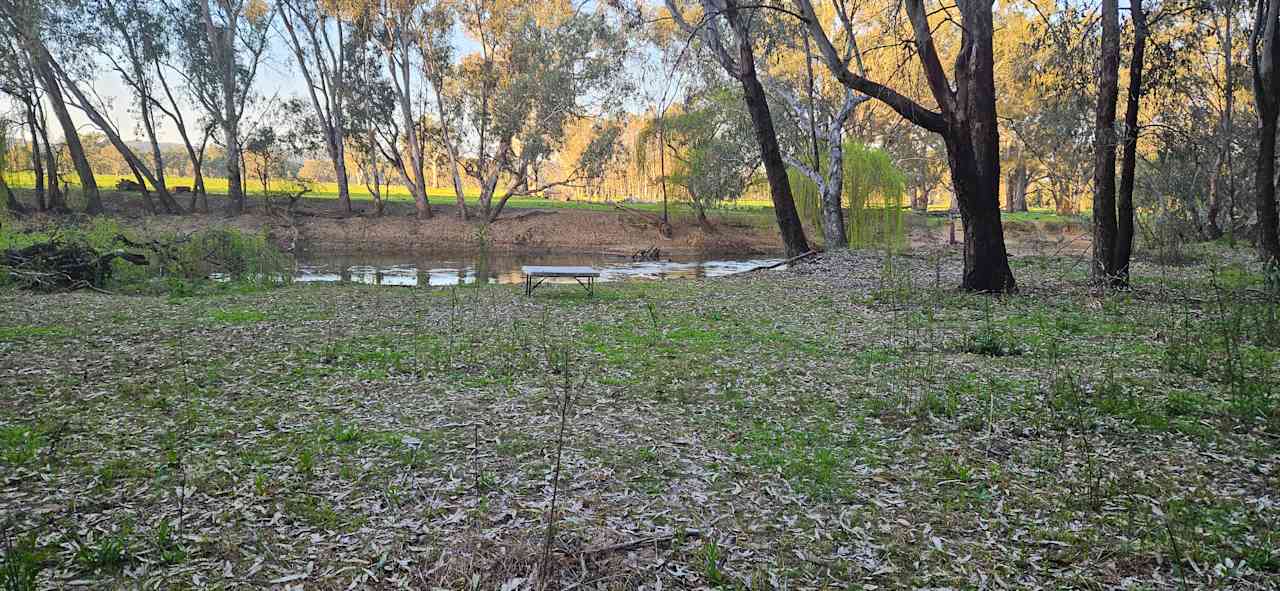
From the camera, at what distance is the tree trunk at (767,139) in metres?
19.1

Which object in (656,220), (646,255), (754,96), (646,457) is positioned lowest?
(646,457)

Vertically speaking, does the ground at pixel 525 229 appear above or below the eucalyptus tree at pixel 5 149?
below

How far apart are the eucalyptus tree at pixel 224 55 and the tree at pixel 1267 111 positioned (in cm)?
3845

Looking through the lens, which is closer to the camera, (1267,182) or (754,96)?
(1267,182)

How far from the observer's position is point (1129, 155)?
1230 centimetres

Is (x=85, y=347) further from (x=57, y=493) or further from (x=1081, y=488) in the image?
(x=1081, y=488)

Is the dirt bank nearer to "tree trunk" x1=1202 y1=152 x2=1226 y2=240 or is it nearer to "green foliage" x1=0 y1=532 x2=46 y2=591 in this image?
"tree trunk" x1=1202 y1=152 x2=1226 y2=240

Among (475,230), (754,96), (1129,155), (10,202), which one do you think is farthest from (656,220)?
(1129,155)

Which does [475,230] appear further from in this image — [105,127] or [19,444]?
[19,444]

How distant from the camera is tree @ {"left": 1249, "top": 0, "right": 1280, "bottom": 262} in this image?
12.1 m

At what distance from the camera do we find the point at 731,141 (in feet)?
124

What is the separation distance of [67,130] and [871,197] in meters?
34.0

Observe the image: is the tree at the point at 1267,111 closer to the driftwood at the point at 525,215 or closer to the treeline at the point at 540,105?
the treeline at the point at 540,105

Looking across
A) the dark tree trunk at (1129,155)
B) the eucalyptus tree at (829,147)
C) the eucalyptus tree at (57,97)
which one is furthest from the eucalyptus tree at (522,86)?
the dark tree trunk at (1129,155)
